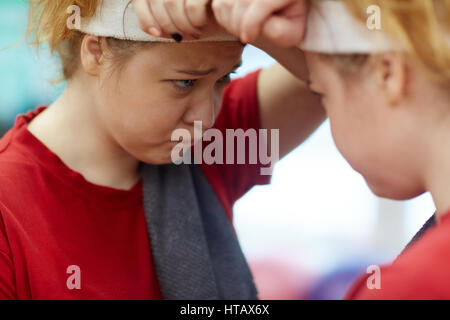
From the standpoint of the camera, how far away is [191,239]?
1101mm

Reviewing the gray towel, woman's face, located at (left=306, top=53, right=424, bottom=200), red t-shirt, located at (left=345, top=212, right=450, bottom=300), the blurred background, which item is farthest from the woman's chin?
the blurred background

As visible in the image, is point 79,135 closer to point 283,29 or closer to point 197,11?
point 197,11

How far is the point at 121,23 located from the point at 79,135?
231 millimetres

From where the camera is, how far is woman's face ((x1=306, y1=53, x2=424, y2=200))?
70cm

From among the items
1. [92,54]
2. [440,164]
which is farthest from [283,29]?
[92,54]

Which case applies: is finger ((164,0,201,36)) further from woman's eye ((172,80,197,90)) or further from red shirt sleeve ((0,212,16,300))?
red shirt sleeve ((0,212,16,300))

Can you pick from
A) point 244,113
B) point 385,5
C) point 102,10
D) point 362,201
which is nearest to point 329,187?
point 362,201

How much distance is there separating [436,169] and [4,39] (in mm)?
2189

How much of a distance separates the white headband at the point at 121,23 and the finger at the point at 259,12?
20cm

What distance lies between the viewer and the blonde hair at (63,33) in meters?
0.94

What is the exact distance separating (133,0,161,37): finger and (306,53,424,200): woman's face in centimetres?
21

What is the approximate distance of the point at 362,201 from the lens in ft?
8.18

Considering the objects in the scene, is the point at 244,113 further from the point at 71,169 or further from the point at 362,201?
the point at 362,201

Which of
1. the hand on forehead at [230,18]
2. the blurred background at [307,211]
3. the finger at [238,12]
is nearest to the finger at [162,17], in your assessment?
the hand on forehead at [230,18]
